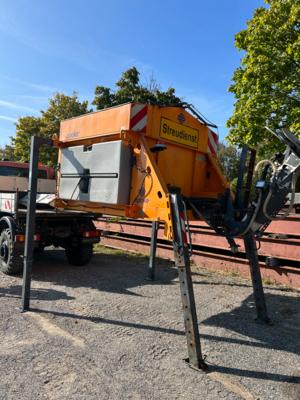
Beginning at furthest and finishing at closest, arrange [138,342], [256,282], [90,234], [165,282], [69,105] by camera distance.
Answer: [69,105] → [90,234] → [165,282] → [256,282] → [138,342]

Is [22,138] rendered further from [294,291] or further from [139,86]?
[294,291]

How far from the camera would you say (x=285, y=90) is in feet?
48.7

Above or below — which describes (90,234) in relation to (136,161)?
below

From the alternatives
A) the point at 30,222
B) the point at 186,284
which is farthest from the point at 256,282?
the point at 30,222

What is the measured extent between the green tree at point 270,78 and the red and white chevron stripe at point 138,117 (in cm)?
1109

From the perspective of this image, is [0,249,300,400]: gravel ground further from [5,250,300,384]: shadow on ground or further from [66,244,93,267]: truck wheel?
[66,244,93,267]: truck wheel

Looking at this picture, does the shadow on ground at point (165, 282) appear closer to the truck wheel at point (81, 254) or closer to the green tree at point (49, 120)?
the truck wheel at point (81, 254)

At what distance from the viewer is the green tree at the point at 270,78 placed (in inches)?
582

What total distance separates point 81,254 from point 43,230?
3.52ft

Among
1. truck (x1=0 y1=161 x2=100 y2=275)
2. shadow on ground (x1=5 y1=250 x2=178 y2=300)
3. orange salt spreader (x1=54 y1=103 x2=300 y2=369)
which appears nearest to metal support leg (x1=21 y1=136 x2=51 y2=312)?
orange salt spreader (x1=54 y1=103 x2=300 y2=369)

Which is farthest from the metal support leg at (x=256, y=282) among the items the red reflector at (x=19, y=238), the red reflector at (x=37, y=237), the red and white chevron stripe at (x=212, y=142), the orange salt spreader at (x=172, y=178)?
the red reflector at (x=19, y=238)

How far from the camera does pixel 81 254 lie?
7.98 metres

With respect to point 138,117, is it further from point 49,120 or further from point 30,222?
point 49,120

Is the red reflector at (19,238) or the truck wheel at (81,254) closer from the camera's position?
the red reflector at (19,238)
